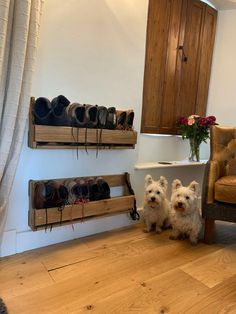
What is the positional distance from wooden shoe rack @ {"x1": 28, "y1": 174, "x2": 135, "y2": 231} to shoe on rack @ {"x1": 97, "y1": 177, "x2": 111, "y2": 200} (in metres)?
0.04

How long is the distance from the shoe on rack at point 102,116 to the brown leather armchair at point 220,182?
94cm

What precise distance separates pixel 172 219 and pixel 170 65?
1.61 meters

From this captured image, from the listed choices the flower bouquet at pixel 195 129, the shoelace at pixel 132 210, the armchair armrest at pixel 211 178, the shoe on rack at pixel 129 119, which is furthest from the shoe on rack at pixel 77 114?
the flower bouquet at pixel 195 129

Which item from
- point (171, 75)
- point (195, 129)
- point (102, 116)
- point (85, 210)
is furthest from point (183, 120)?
point (85, 210)

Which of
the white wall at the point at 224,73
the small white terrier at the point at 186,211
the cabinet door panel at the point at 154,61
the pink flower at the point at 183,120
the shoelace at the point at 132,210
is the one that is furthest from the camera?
the white wall at the point at 224,73

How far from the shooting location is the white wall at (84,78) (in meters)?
1.78

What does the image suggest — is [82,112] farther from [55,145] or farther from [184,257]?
[184,257]

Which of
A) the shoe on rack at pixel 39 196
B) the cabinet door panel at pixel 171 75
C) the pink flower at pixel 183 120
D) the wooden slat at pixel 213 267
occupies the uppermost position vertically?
the cabinet door panel at pixel 171 75

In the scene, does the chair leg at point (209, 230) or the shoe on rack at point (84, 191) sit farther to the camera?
the chair leg at point (209, 230)

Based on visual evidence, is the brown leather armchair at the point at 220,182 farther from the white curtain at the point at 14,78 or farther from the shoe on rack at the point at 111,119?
the white curtain at the point at 14,78

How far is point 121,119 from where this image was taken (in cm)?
210

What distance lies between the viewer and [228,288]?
60.1 inches

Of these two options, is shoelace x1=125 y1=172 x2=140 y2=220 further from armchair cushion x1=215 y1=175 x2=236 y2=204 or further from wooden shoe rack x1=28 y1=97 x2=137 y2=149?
armchair cushion x1=215 y1=175 x2=236 y2=204

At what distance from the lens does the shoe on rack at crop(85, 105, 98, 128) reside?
1.84m
